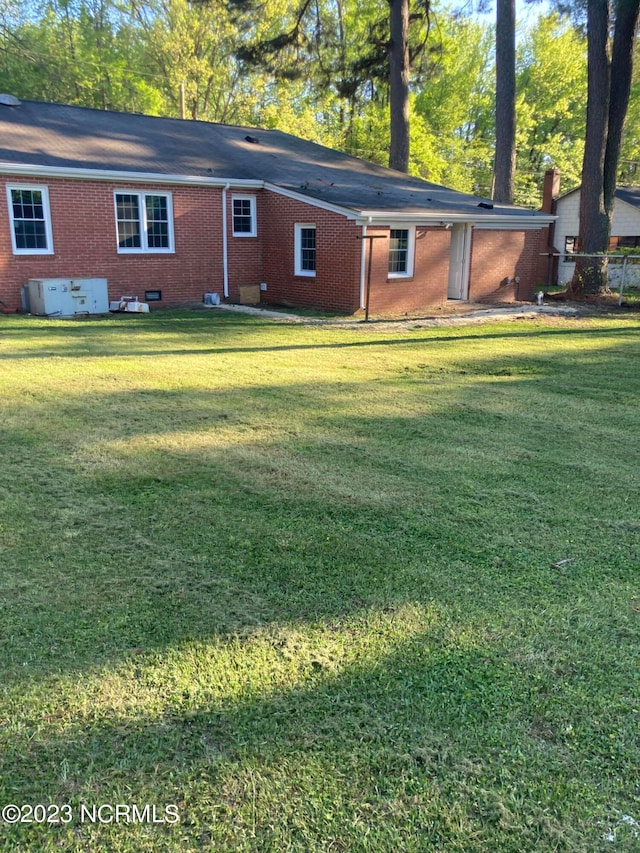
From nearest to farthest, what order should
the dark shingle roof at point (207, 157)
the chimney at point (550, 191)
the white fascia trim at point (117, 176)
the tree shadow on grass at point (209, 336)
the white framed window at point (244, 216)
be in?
the tree shadow on grass at point (209, 336) → the white fascia trim at point (117, 176) → the dark shingle roof at point (207, 157) → the white framed window at point (244, 216) → the chimney at point (550, 191)

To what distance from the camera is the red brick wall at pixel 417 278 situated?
48.4 ft

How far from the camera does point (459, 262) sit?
58.1 ft

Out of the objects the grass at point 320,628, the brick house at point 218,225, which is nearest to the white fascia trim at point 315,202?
the brick house at point 218,225

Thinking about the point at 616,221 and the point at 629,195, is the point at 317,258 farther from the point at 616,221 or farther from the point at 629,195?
the point at 629,195

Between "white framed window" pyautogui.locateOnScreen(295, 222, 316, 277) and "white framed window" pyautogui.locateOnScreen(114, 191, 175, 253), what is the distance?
301 centimetres

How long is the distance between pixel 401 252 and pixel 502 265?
13.8ft

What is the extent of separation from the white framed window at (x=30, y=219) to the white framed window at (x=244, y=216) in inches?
179

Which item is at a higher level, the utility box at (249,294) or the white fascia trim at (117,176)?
the white fascia trim at (117,176)

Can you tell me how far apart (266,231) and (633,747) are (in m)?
15.7

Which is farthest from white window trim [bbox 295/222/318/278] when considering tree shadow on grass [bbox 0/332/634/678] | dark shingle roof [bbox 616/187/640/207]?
dark shingle roof [bbox 616/187/640/207]

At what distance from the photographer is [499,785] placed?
2035 mm

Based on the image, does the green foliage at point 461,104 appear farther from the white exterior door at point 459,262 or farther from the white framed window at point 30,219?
the white framed window at point 30,219

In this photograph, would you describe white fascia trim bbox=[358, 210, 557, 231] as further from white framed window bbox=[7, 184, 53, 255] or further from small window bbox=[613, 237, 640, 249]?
small window bbox=[613, 237, 640, 249]

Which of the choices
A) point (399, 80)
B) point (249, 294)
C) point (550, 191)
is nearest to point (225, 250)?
point (249, 294)
